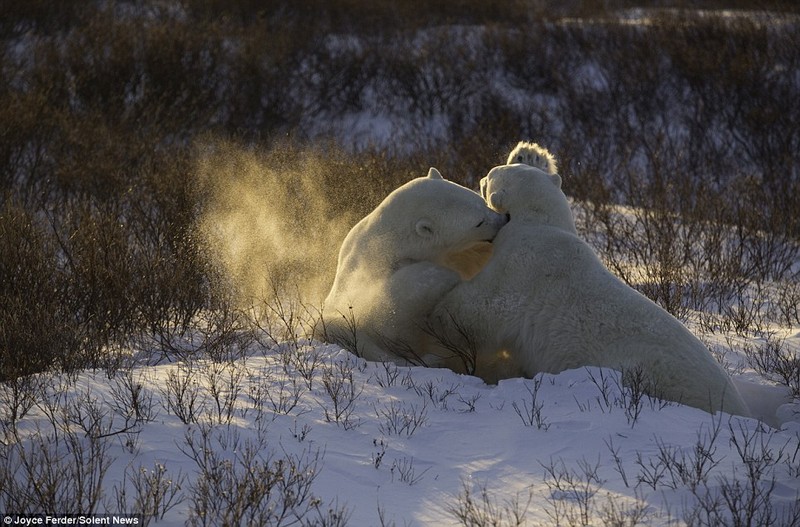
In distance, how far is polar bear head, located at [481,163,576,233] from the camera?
173 inches

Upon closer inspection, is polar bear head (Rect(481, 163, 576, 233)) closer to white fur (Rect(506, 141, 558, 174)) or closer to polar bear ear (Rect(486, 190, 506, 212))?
polar bear ear (Rect(486, 190, 506, 212))

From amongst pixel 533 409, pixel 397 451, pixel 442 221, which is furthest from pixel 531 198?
pixel 397 451

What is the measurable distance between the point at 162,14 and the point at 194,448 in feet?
52.1

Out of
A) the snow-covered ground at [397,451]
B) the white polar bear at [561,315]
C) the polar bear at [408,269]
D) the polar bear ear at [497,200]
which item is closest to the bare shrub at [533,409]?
the snow-covered ground at [397,451]

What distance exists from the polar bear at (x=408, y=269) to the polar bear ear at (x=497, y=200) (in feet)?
0.37

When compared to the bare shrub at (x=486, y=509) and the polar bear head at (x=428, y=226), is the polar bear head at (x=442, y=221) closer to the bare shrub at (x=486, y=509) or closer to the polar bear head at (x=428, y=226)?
the polar bear head at (x=428, y=226)

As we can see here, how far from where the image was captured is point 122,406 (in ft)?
11.2

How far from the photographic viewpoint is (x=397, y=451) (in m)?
3.23

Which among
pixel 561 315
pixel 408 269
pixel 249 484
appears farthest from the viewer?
pixel 408 269

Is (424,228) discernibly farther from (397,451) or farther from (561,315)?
(397,451)

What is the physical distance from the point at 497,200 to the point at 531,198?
192mm

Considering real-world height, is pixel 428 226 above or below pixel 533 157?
below

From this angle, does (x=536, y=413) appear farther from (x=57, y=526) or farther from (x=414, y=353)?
(x=57, y=526)

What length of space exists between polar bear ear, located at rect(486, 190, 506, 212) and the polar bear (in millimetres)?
113
